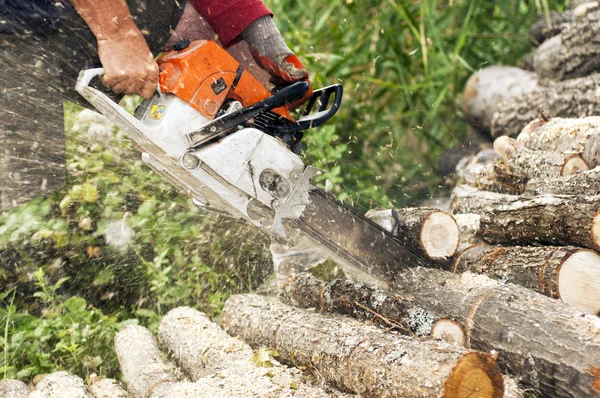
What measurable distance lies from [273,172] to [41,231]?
5.62 ft

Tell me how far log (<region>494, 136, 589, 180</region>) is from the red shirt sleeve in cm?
172

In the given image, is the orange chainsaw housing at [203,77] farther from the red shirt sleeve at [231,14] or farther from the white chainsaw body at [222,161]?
the red shirt sleeve at [231,14]

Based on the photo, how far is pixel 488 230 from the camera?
113 inches

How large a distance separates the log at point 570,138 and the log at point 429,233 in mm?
965

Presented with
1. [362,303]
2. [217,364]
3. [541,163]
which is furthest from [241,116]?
[541,163]

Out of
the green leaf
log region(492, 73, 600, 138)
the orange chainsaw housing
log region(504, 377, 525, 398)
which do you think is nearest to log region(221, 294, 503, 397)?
log region(504, 377, 525, 398)

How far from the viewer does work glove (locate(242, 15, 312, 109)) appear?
2727 mm

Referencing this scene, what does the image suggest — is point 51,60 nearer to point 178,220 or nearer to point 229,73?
point 229,73

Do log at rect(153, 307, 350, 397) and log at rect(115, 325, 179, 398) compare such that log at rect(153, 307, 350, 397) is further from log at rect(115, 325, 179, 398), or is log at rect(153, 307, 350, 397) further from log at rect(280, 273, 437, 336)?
log at rect(280, 273, 437, 336)

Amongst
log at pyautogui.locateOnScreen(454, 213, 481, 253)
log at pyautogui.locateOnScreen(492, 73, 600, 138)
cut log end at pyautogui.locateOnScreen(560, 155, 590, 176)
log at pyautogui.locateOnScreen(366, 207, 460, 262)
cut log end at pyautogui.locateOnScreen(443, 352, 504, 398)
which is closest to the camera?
cut log end at pyautogui.locateOnScreen(443, 352, 504, 398)

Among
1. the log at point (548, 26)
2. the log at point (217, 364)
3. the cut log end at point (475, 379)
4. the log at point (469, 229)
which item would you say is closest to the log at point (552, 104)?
the log at point (548, 26)

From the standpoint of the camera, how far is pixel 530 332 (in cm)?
201

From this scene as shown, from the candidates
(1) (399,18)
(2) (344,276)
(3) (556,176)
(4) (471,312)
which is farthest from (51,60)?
(1) (399,18)

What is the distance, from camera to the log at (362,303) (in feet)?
7.57
